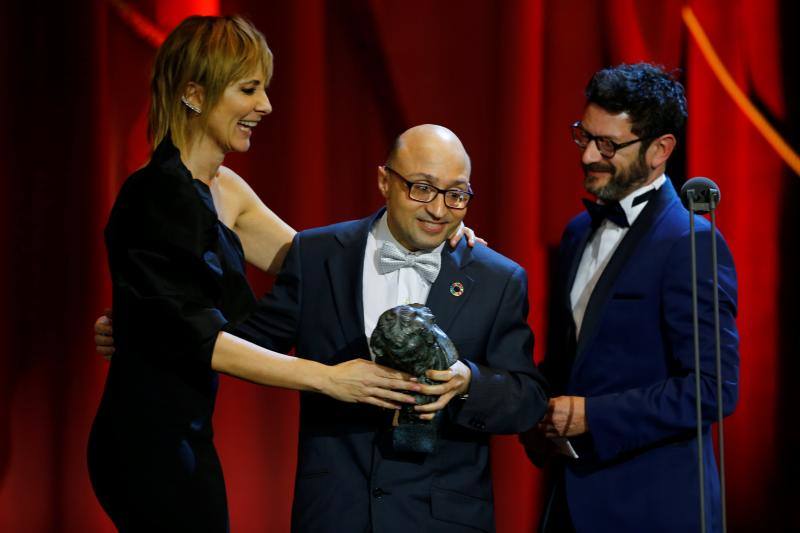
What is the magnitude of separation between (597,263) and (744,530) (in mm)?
1756

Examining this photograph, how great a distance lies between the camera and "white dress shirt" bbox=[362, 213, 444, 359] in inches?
99.7

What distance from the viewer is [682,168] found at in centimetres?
407

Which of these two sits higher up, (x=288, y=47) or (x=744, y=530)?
(x=288, y=47)

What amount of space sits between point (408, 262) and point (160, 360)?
2.14 feet

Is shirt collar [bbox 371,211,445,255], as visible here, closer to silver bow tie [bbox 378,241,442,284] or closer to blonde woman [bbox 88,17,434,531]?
silver bow tie [bbox 378,241,442,284]

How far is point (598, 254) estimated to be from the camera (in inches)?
114

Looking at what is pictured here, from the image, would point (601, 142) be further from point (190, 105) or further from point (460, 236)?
point (190, 105)

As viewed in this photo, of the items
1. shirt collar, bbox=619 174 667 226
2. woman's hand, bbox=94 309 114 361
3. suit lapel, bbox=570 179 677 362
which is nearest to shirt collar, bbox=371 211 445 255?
suit lapel, bbox=570 179 677 362

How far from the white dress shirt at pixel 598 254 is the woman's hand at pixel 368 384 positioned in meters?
0.76

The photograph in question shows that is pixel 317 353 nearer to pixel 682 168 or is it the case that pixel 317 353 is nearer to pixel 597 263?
pixel 597 263

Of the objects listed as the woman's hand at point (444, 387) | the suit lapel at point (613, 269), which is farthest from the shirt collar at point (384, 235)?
the suit lapel at point (613, 269)

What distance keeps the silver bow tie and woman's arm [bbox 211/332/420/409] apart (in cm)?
32

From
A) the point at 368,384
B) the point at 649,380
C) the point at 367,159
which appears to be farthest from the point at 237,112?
the point at 367,159

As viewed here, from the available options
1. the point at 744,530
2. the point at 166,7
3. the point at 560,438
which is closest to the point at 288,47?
the point at 166,7
